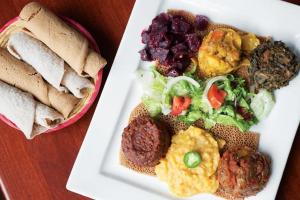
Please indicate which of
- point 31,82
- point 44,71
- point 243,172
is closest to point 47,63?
point 44,71

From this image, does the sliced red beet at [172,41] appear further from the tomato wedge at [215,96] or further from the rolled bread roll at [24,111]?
the rolled bread roll at [24,111]

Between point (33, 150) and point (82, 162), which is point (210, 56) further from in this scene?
point (33, 150)

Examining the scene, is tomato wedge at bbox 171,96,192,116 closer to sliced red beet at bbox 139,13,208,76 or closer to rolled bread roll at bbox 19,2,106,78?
sliced red beet at bbox 139,13,208,76

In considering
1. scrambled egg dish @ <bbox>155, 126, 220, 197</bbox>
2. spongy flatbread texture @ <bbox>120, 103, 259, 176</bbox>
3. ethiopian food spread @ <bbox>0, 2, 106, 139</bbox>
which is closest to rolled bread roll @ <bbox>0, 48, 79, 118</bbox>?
ethiopian food spread @ <bbox>0, 2, 106, 139</bbox>

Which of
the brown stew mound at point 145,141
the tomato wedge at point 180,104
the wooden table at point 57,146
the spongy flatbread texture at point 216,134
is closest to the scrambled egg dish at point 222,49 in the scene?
the tomato wedge at point 180,104

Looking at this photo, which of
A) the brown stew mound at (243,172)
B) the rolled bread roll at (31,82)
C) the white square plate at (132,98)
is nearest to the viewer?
the brown stew mound at (243,172)

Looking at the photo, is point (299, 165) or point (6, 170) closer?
point (299, 165)

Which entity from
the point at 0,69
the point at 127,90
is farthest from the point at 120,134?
the point at 0,69
